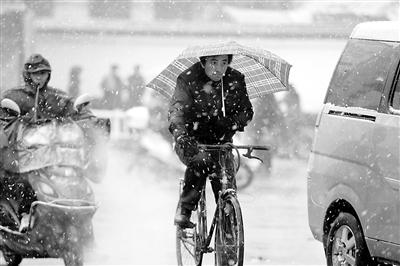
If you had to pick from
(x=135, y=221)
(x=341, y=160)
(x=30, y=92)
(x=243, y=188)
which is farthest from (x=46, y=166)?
(x=243, y=188)

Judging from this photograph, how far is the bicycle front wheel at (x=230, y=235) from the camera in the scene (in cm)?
827

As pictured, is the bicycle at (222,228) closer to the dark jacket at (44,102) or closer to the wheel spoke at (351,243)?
the wheel spoke at (351,243)

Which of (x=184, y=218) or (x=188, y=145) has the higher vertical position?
(x=188, y=145)

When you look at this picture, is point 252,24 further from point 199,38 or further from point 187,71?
point 187,71

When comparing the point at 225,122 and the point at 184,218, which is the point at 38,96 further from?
the point at 225,122

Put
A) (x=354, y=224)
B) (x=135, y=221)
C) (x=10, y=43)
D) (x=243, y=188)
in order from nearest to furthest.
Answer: (x=354, y=224) → (x=135, y=221) → (x=243, y=188) → (x=10, y=43)

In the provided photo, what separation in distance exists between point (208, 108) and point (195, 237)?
3.15 feet

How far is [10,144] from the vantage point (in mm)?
9242

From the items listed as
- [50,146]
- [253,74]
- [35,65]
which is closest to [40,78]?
[35,65]

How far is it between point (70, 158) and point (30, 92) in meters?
1.02

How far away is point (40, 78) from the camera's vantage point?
9.73 m

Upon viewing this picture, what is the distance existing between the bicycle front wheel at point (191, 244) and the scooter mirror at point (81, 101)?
1.17 meters

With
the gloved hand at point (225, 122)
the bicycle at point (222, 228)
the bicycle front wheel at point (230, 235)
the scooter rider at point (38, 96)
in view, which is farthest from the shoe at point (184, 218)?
the scooter rider at point (38, 96)

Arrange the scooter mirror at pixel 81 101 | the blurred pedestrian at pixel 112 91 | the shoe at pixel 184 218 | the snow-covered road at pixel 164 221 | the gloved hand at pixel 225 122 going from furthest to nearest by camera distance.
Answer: the blurred pedestrian at pixel 112 91, the snow-covered road at pixel 164 221, the scooter mirror at pixel 81 101, the shoe at pixel 184 218, the gloved hand at pixel 225 122
